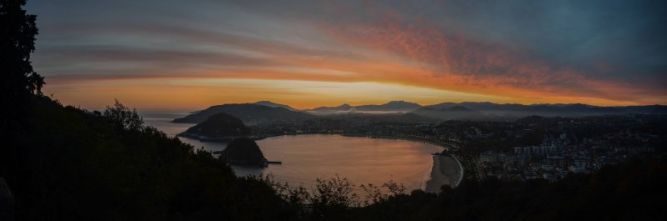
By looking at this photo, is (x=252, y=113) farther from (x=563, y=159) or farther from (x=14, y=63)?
(x=14, y=63)

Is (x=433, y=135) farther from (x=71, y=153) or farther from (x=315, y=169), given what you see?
(x=71, y=153)

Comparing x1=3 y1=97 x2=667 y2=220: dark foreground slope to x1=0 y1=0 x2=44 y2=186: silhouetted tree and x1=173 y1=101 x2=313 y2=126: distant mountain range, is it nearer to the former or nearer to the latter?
x1=0 y1=0 x2=44 y2=186: silhouetted tree

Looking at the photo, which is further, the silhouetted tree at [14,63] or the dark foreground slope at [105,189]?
the silhouetted tree at [14,63]

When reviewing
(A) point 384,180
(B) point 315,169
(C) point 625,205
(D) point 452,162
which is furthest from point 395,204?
(D) point 452,162

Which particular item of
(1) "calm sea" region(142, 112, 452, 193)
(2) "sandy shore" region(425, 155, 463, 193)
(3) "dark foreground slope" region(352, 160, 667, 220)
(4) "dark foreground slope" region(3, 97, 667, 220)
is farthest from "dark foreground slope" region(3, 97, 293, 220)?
(2) "sandy shore" region(425, 155, 463, 193)

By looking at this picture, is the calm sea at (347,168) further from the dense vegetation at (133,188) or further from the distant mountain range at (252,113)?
the distant mountain range at (252,113)

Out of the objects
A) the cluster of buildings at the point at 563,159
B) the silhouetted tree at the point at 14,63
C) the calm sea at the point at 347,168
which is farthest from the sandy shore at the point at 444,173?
the silhouetted tree at the point at 14,63

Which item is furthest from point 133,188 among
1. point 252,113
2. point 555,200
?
point 252,113

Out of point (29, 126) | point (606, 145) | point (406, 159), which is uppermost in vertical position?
point (29, 126)
